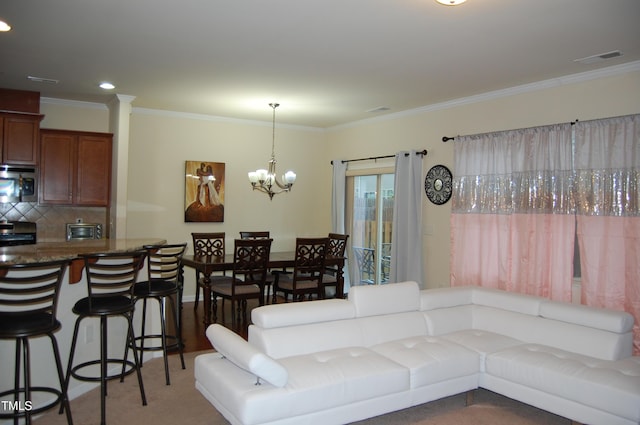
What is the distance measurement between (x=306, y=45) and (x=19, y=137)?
12.5 feet

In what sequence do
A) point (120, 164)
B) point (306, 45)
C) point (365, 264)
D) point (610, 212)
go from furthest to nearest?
1. point (365, 264)
2. point (120, 164)
3. point (610, 212)
4. point (306, 45)

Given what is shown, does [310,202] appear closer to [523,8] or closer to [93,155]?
[93,155]

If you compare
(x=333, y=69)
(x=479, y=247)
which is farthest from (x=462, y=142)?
(x=333, y=69)

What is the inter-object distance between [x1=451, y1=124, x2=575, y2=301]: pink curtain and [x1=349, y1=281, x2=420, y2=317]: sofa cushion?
1677mm

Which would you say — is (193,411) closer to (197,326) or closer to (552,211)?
(197,326)

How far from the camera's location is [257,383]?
2551 millimetres

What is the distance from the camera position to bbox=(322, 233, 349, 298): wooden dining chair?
5996mm

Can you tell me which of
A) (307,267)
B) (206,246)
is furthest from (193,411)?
(206,246)

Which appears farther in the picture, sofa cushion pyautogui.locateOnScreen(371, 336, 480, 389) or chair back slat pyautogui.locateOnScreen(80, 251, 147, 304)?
sofa cushion pyautogui.locateOnScreen(371, 336, 480, 389)

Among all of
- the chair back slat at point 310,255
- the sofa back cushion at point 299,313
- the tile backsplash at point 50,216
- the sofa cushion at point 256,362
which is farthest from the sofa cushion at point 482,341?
the tile backsplash at point 50,216

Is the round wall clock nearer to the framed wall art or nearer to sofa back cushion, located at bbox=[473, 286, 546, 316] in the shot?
sofa back cushion, located at bbox=[473, 286, 546, 316]

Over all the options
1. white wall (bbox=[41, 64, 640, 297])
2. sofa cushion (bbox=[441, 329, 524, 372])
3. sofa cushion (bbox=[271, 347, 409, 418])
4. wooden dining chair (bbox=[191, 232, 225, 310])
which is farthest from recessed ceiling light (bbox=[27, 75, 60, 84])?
sofa cushion (bbox=[441, 329, 524, 372])

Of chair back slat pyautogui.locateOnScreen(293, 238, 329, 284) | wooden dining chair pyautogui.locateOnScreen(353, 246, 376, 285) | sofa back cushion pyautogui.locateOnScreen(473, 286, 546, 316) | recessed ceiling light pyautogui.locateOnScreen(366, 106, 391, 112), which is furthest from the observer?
wooden dining chair pyautogui.locateOnScreen(353, 246, 376, 285)

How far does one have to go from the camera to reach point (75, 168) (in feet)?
18.9
